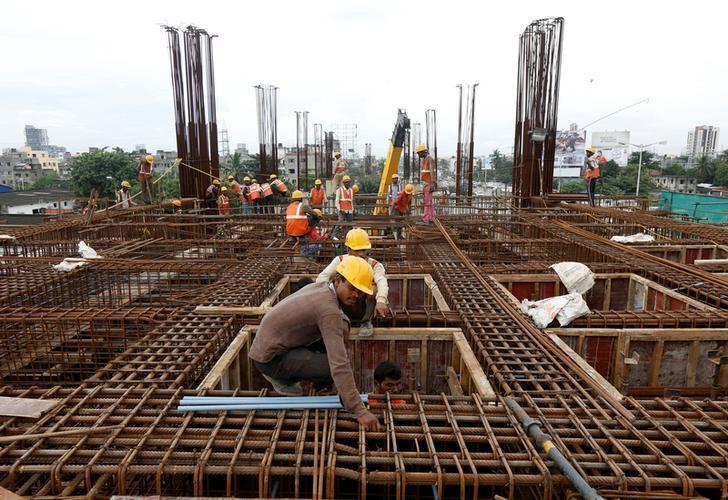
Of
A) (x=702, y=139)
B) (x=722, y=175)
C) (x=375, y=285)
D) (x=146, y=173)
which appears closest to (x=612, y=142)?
(x=722, y=175)

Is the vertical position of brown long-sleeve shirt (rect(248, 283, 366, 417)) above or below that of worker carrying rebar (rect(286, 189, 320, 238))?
below

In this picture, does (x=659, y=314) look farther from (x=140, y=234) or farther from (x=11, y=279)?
(x=140, y=234)

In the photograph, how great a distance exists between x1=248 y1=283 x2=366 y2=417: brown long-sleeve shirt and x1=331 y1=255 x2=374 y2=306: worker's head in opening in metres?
0.08

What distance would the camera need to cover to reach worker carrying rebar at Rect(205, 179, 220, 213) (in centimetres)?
1652

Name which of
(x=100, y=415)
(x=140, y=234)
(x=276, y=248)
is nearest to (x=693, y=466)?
(x=100, y=415)

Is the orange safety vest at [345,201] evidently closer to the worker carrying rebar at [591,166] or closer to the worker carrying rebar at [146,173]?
the worker carrying rebar at [146,173]

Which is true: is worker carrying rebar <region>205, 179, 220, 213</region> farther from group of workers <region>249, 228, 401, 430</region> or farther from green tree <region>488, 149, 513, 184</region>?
green tree <region>488, 149, 513, 184</region>

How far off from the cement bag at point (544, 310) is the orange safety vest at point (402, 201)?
842 cm

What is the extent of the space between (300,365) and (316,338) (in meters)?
0.25

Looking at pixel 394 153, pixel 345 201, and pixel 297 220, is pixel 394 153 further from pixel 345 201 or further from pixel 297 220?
pixel 297 220

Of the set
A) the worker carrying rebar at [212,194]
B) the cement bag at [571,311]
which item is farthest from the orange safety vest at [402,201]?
the cement bag at [571,311]

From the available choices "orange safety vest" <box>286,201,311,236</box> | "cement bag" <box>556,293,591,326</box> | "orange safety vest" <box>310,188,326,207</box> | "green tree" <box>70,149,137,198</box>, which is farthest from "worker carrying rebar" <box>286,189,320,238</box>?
"green tree" <box>70,149,137,198</box>

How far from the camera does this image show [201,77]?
17297mm

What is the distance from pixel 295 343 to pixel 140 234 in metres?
10.0
